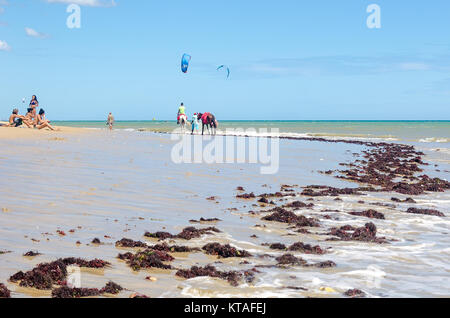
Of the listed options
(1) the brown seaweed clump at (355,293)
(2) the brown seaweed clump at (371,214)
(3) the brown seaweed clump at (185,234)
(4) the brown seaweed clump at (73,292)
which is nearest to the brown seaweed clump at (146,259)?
(4) the brown seaweed clump at (73,292)

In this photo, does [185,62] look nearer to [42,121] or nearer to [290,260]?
[42,121]

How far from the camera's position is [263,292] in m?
5.27

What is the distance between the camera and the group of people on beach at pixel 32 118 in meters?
32.9

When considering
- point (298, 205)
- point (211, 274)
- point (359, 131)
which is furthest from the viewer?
point (359, 131)

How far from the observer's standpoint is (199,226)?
845 cm

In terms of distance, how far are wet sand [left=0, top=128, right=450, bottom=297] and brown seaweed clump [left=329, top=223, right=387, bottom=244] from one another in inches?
6.5

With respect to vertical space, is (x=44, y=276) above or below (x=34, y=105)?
below

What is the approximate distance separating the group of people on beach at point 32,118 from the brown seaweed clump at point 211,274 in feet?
95.4

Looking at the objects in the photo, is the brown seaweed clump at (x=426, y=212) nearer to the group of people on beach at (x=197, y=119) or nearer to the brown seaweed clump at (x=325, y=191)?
the brown seaweed clump at (x=325, y=191)

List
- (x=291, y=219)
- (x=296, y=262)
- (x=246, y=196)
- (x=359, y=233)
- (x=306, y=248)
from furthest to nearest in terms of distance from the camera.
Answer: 1. (x=246, y=196)
2. (x=291, y=219)
3. (x=359, y=233)
4. (x=306, y=248)
5. (x=296, y=262)

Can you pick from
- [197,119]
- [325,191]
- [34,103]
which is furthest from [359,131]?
[325,191]

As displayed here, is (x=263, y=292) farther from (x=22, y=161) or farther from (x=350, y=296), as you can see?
(x=22, y=161)

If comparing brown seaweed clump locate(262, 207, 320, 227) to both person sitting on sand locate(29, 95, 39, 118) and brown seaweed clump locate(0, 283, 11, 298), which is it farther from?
person sitting on sand locate(29, 95, 39, 118)

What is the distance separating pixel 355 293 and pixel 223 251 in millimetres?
2014
